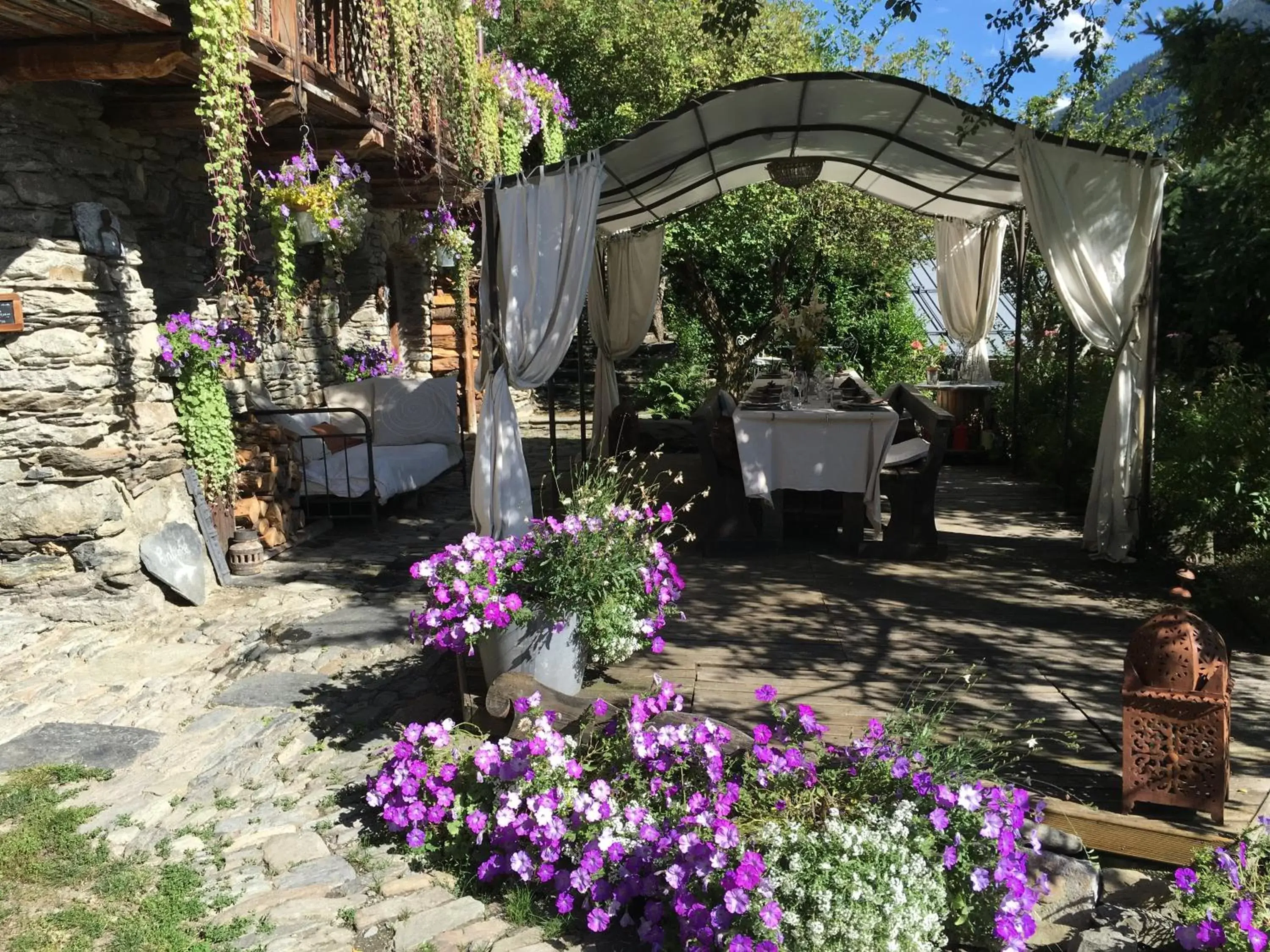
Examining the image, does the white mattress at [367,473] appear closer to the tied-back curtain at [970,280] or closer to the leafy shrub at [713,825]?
the leafy shrub at [713,825]

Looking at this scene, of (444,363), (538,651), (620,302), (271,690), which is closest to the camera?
(538,651)

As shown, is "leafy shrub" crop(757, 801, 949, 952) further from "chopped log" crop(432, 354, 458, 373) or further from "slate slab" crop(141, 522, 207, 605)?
"chopped log" crop(432, 354, 458, 373)

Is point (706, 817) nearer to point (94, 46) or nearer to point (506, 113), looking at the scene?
point (94, 46)

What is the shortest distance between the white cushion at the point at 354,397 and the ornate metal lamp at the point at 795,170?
4.38m

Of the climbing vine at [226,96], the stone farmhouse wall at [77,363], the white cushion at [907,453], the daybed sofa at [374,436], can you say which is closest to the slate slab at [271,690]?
the stone farmhouse wall at [77,363]

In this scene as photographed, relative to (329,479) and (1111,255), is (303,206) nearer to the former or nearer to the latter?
(329,479)

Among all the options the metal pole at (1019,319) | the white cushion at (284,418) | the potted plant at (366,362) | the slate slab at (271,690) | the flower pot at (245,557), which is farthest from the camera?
the potted plant at (366,362)

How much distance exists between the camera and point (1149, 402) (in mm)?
5672

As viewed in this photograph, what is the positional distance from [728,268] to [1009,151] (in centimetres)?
821

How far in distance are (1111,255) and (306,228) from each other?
16.9 ft

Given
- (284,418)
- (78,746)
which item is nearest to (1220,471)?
(78,746)

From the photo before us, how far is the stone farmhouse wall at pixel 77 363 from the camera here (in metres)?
5.08

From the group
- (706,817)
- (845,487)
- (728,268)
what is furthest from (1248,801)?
(728,268)

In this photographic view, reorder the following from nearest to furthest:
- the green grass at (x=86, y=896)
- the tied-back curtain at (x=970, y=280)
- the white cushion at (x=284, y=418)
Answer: the green grass at (x=86, y=896) → the white cushion at (x=284, y=418) → the tied-back curtain at (x=970, y=280)
